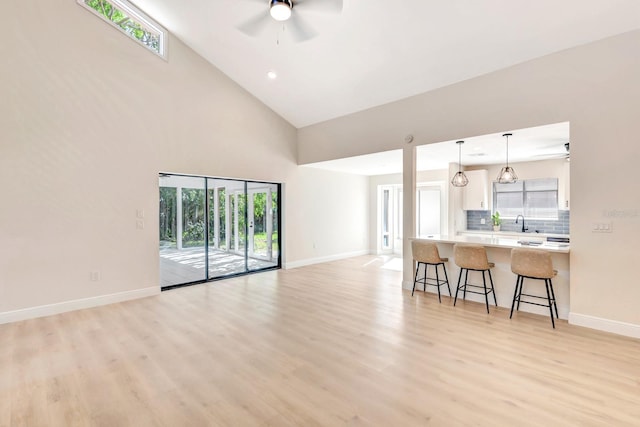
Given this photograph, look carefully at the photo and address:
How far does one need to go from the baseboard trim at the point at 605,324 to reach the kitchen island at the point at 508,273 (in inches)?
6.5

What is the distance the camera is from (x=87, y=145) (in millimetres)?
4375

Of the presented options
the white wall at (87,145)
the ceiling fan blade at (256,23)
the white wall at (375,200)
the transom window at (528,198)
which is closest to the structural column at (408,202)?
the ceiling fan blade at (256,23)

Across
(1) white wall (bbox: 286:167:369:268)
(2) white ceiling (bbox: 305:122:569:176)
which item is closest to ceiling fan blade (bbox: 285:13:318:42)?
(2) white ceiling (bbox: 305:122:569:176)

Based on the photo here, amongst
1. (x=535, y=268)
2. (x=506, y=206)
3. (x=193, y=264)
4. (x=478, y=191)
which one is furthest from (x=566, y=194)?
(x=193, y=264)

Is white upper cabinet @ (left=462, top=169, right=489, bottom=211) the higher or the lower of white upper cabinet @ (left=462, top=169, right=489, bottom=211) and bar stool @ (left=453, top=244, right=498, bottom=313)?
the higher

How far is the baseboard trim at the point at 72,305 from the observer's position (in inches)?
152

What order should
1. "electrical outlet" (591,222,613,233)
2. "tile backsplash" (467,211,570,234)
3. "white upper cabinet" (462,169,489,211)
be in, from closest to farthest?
1. "electrical outlet" (591,222,613,233)
2. "tile backsplash" (467,211,570,234)
3. "white upper cabinet" (462,169,489,211)

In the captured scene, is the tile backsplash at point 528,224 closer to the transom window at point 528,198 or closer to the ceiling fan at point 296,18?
the transom window at point 528,198

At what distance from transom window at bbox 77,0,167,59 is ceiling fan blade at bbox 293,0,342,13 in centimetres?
303

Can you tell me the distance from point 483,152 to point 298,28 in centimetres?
430

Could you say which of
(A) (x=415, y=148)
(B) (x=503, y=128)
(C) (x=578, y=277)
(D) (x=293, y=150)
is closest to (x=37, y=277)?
(D) (x=293, y=150)

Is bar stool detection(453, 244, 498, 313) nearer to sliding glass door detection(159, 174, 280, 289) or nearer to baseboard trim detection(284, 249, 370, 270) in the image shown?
baseboard trim detection(284, 249, 370, 270)

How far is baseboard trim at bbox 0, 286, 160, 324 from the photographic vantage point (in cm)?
386

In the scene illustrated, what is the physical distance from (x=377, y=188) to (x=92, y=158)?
7231 mm
